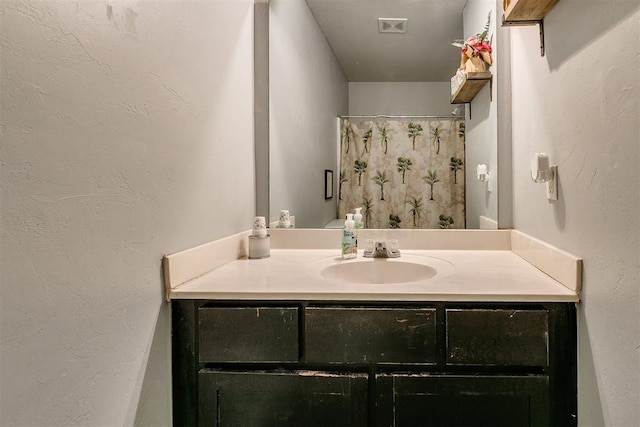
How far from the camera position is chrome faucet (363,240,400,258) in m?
1.48

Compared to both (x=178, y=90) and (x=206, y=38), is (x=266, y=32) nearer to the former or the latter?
(x=206, y=38)

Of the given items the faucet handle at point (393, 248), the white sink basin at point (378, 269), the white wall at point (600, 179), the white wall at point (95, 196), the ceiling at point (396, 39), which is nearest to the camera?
the white wall at point (95, 196)

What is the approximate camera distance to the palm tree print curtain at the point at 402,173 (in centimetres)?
163

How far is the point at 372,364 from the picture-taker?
99 centimetres

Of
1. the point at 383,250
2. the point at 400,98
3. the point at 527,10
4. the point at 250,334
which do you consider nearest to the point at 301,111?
the point at 400,98

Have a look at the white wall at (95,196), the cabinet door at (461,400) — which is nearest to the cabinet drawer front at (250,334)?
the white wall at (95,196)

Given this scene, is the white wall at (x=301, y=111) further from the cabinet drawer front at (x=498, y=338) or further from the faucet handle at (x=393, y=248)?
the cabinet drawer front at (x=498, y=338)

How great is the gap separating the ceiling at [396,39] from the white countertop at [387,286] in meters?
0.84

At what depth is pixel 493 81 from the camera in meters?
1.56

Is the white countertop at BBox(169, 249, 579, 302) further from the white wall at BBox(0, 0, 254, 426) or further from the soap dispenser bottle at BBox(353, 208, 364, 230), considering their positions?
the soap dispenser bottle at BBox(353, 208, 364, 230)

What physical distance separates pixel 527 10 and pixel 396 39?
619 millimetres

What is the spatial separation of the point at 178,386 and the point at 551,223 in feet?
3.83

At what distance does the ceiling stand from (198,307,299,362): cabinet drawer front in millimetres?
1116

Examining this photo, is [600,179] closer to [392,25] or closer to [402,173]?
[402,173]
